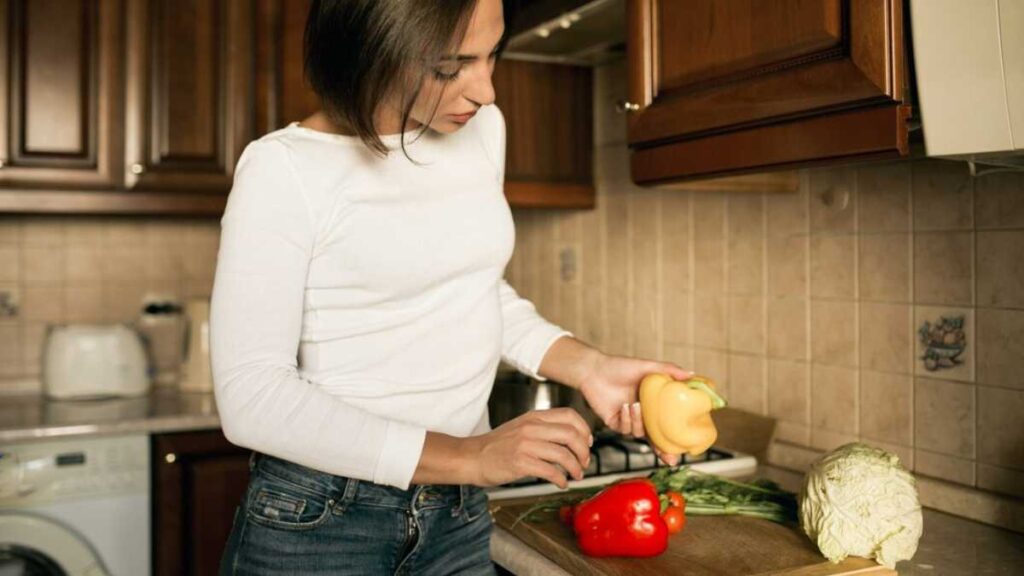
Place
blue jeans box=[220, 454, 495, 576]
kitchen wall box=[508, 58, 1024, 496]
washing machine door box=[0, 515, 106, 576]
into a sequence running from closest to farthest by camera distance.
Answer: blue jeans box=[220, 454, 495, 576]
kitchen wall box=[508, 58, 1024, 496]
washing machine door box=[0, 515, 106, 576]

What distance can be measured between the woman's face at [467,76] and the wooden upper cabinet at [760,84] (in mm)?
368

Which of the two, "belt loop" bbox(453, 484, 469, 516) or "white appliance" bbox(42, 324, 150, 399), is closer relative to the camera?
"belt loop" bbox(453, 484, 469, 516)

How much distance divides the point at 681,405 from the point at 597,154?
1.31m

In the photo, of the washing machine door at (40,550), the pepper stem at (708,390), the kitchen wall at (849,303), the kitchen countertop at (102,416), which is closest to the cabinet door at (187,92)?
the kitchen countertop at (102,416)

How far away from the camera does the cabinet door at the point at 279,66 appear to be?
7.53 ft

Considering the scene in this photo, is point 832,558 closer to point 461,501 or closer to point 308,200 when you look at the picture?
point 461,501

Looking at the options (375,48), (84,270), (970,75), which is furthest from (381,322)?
(84,270)

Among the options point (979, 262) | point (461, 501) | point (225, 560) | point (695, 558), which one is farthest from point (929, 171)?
point (225, 560)

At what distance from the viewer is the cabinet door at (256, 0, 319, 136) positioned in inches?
90.4

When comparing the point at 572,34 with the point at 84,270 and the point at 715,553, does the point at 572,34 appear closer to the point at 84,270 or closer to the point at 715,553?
the point at 715,553

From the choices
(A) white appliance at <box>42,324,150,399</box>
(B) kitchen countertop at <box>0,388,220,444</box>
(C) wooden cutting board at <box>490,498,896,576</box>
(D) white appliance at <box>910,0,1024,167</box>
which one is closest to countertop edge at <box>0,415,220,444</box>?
(B) kitchen countertop at <box>0,388,220,444</box>

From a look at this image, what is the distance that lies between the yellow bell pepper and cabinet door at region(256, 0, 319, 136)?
147 centimetres

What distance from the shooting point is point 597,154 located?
7.54 ft

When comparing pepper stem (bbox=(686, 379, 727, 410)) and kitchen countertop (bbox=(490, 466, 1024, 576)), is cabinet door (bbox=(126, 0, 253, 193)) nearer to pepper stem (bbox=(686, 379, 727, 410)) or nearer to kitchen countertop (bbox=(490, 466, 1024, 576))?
kitchen countertop (bbox=(490, 466, 1024, 576))
